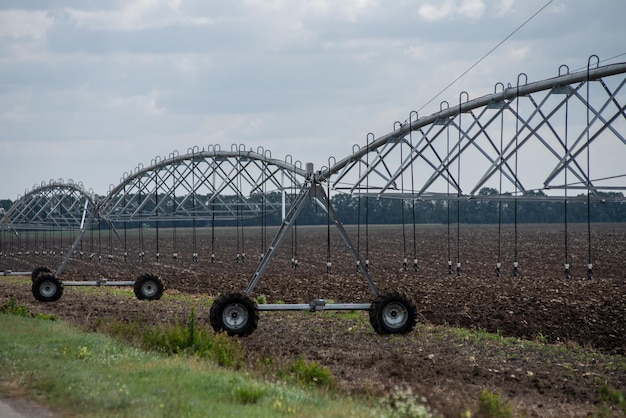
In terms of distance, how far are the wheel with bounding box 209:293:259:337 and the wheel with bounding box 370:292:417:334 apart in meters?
2.36

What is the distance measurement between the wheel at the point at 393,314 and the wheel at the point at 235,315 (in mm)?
2364

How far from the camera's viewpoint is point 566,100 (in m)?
17.4

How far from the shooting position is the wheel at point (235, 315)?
57.3ft

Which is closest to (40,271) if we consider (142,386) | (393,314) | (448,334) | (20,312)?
(20,312)

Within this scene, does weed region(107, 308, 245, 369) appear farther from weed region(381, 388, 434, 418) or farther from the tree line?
the tree line

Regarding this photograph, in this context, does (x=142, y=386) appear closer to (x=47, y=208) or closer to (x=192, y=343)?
(x=192, y=343)

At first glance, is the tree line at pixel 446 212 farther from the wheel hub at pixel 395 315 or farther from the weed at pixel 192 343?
the weed at pixel 192 343

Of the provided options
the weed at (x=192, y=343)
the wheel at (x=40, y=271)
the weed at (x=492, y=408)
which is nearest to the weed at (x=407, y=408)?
the weed at (x=492, y=408)

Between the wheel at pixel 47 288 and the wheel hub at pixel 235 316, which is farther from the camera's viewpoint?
the wheel at pixel 47 288

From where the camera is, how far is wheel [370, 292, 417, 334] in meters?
17.7

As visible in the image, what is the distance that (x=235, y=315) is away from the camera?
17625mm

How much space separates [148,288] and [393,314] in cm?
1191

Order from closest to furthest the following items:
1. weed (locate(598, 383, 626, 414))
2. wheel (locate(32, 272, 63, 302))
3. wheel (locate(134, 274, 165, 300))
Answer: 1. weed (locate(598, 383, 626, 414))
2. wheel (locate(32, 272, 63, 302))
3. wheel (locate(134, 274, 165, 300))

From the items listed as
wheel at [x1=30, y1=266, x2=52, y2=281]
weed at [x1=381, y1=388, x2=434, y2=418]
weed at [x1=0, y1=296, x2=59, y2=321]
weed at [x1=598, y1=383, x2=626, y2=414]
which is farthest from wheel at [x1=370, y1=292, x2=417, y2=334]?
wheel at [x1=30, y1=266, x2=52, y2=281]
